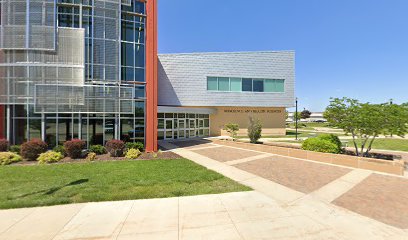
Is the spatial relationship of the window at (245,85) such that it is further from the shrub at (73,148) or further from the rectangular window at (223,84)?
the shrub at (73,148)

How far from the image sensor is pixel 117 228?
202 inches

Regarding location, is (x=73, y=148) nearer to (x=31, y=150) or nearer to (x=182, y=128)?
(x=31, y=150)

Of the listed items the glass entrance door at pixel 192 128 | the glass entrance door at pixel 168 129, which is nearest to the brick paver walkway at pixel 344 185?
the glass entrance door at pixel 168 129

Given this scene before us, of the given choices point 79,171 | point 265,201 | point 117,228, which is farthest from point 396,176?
point 79,171

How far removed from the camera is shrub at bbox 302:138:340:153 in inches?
525

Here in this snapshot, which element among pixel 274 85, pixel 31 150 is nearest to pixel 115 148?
pixel 31 150

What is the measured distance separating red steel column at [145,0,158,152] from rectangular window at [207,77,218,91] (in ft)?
44.7

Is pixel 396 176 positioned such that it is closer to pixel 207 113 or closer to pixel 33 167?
pixel 33 167

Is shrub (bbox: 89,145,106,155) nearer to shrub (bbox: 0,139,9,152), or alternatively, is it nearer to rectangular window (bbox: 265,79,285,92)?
shrub (bbox: 0,139,9,152)

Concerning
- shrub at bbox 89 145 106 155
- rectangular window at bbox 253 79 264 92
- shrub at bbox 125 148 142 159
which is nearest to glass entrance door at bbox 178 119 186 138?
rectangular window at bbox 253 79 264 92

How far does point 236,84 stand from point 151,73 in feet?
54.2

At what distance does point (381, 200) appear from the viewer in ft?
22.6

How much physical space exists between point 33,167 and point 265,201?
1227 cm

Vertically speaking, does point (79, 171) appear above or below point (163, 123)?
below
